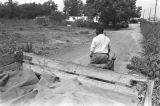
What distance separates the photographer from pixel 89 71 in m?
3.57

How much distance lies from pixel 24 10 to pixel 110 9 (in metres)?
24.9

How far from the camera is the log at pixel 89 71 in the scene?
323cm

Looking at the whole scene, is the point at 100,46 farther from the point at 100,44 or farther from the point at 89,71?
the point at 89,71

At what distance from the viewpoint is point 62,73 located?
3746mm

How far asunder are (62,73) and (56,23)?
40.4 m

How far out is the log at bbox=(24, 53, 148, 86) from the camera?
3.23 meters

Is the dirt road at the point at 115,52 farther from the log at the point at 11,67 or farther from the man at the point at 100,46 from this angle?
the log at the point at 11,67

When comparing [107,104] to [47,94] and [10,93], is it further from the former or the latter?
[10,93]

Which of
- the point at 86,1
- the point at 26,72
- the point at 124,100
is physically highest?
the point at 86,1

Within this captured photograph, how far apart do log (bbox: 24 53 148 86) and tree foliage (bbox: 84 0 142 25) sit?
3733 centimetres

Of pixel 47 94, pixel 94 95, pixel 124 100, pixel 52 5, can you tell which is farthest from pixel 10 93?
pixel 52 5

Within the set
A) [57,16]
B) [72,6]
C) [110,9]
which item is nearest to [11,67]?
[110,9]

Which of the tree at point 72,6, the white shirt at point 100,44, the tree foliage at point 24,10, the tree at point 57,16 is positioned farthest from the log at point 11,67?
the tree at point 72,6

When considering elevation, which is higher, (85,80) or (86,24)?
(85,80)
